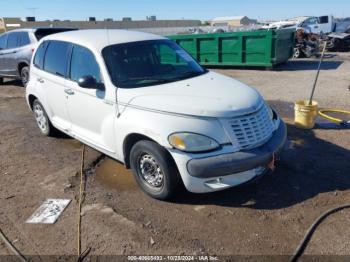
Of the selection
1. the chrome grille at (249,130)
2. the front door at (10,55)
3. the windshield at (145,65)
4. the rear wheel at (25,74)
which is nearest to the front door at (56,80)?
the windshield at (145,65)

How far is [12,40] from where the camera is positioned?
34.7ft

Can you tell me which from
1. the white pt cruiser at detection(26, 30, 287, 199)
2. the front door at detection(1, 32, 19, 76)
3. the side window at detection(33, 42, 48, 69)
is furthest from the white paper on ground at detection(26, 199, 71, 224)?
the front door at detection(1, 32, 19, 76)

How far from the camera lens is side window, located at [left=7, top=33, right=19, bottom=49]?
10438 mm

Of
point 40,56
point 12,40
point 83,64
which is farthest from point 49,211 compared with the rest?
point 12,40

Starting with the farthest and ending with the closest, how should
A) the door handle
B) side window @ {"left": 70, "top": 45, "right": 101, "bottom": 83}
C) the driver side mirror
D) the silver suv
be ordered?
the silver suv, the door handle, side window @ {"left": 70, "top": 45, "right": 101, "bottom": 83}, the driver side mirror

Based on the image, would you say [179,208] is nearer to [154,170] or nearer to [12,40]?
[154,170]

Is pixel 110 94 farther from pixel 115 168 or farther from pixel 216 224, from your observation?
pixel 216 224

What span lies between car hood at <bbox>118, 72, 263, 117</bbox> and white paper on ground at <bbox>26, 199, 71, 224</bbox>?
4.55ft

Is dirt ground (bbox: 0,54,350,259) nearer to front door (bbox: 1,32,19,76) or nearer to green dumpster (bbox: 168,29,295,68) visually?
front door (bbox: 1,32,19,76)

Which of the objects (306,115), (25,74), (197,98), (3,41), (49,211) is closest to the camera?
(197,98)

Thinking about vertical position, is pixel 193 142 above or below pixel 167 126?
below

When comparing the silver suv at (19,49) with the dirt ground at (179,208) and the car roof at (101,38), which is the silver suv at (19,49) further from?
the car roof at (101,38)

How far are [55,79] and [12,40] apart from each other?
22.0ft

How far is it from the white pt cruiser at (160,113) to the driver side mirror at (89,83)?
12 mm
